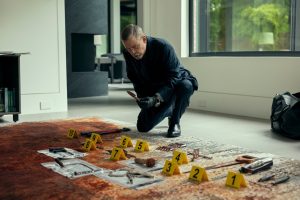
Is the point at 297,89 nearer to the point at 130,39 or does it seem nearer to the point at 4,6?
the point at 130,39

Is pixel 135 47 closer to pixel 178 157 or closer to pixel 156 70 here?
pixel 156 70

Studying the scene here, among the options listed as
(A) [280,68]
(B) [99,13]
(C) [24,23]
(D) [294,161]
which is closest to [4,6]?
(C) [24,23]

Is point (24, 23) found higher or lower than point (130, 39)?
higher

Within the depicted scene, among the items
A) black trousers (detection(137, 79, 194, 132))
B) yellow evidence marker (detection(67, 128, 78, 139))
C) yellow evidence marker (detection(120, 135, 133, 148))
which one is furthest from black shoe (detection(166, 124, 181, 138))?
yellow evidence marker (detection(67, 128, 78, 139))

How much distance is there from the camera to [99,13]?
23.7ft

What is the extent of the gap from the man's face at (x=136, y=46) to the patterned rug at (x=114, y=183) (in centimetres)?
66

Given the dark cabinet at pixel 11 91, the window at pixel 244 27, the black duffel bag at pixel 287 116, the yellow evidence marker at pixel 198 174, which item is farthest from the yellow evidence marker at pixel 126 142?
the window at pixel 244 27

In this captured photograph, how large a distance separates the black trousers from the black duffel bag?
823mm

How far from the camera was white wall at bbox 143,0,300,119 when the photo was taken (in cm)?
434

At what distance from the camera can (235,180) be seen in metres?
2.01

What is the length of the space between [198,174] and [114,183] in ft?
1.39

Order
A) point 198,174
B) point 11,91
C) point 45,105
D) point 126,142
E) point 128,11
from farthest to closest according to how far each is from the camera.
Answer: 1. point 128,11
2. point 45,105
3. point 11,91
4. point 126,142
5. point 198,174

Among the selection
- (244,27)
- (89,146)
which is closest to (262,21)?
(244,27)

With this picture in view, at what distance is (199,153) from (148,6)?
364 cm
